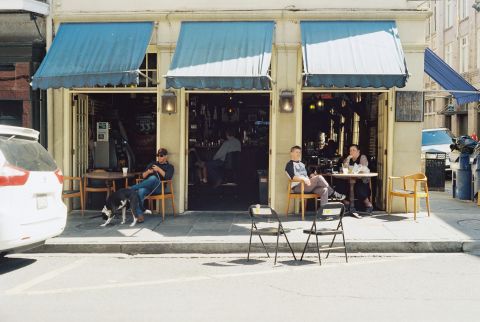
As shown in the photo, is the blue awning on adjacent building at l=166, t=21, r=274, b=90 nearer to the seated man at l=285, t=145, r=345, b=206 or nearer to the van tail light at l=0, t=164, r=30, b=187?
the seated man at l=285, t=145, r=345, b=206

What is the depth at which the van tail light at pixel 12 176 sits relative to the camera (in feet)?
22.4

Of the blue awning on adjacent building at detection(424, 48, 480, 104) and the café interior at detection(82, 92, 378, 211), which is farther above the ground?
the blue awning on adjacent building at detection(424, 48, 480, 104)

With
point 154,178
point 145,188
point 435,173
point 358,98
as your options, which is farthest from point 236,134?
Result: point 145,188

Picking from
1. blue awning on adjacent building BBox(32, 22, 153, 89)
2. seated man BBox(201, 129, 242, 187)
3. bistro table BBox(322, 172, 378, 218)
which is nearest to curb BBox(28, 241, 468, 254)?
bistro table BBox(322, 172, 378, 218)

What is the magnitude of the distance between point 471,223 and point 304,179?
339cm

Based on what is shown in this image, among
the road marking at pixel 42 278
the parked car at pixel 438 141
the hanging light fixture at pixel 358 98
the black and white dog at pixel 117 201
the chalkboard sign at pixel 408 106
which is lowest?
the road marking at pixel 42 278

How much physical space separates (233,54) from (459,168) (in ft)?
25.2

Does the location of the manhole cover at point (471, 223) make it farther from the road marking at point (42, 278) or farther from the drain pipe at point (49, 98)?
the drain pipe at point (49, 98)

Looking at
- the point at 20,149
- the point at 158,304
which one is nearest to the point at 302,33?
the point at 20,149

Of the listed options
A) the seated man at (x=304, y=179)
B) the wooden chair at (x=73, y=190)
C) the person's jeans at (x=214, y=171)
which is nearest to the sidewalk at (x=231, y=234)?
the wooden chair at (x=73, y=190)

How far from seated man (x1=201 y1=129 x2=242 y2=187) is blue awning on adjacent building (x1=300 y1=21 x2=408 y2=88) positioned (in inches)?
212

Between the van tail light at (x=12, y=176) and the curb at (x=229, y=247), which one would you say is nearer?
the van tail light at (x=12, y=176)

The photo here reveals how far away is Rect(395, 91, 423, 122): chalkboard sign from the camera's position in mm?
11609

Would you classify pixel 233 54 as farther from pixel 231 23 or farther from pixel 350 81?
pixel 350 81
